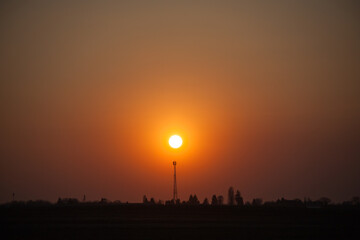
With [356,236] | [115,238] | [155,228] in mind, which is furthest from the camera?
[155,228]

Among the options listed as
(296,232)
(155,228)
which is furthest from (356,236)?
(155,228)

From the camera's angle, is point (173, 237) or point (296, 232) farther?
point (296, 232)

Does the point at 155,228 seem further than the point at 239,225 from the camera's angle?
No

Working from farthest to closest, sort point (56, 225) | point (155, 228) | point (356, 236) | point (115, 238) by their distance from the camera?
point (56, 225) < point (155, 228) < point (356, 236) < point (115, 238)

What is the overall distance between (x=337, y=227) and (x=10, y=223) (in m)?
39.1

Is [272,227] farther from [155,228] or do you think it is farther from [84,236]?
[84,236]

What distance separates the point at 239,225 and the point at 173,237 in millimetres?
16901

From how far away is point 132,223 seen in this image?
71875mm

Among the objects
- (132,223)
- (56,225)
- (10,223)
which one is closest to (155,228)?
(132,223)

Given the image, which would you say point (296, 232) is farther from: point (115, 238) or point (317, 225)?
point (115, 238)

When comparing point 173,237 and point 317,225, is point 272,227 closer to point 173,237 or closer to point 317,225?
point 317,225

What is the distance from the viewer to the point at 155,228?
6438cm

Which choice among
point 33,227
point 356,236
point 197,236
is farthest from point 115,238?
point 356,236

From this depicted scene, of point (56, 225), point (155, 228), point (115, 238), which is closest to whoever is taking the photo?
point (115, 238)
